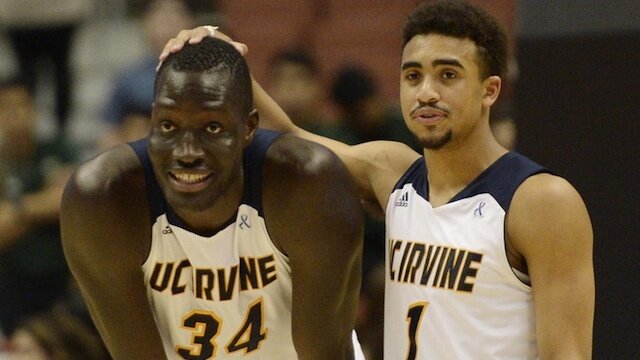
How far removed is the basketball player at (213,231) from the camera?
10.1ft

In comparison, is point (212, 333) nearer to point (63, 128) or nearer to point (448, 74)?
point (448, 74)

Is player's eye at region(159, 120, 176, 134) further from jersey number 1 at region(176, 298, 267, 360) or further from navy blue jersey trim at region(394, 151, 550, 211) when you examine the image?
navy blue jersey trim at region(394, 151, 550, 211)

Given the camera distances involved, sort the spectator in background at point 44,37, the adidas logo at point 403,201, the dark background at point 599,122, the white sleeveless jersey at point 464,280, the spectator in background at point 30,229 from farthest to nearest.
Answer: the spectator in background at point 44,37 < the spectator in background at point 30,229 < the dark background at point 599,122 < the adidas logo at point 403,201 < the white sleeveless jersey at point 464,280

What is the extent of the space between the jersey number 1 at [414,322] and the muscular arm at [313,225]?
0.67ft

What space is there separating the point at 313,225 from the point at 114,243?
21.2 inches

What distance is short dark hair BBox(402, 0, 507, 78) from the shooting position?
3195mm

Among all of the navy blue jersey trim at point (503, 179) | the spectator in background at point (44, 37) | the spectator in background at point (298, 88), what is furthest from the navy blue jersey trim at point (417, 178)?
the spectator in background at point (44, 37)

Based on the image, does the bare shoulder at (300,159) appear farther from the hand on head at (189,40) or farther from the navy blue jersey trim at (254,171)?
the hand on head at (189,40)

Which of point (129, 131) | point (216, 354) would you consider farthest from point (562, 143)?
point (129, 131)

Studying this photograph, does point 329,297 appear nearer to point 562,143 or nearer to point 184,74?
point 184,74

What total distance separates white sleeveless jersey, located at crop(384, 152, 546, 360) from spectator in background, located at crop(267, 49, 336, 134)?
235cm

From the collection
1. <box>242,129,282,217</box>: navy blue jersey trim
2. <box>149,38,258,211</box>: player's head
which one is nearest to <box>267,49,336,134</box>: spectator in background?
<box>242,129,282,217</box>: navy blue jersey trim

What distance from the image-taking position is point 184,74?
3.06 meters

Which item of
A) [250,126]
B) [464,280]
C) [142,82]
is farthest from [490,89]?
[142,82]
